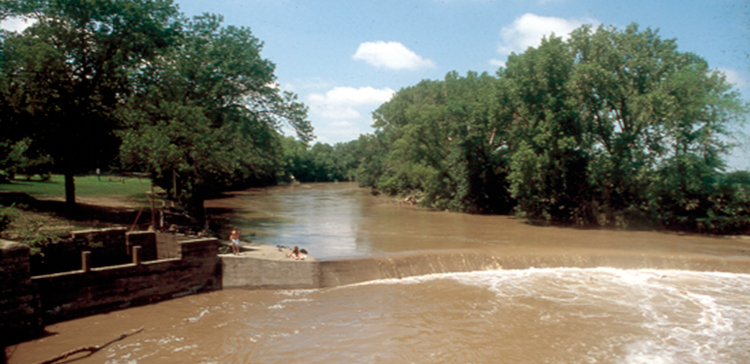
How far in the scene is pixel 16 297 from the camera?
11.4m

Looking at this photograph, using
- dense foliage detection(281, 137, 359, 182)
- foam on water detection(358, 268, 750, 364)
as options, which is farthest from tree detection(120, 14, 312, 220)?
dense foliage detection(281, 137, 359, 182)

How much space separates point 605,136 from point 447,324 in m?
22.5

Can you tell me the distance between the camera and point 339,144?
554ft

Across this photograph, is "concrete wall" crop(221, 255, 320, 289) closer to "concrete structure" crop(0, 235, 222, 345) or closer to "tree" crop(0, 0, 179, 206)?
"concrete structure" crop(0, 235, 222, 345)

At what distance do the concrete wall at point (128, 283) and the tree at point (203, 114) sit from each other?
21.6 feet

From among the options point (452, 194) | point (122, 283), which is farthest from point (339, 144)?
→ point (122, 283)

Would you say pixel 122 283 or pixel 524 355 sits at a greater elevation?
pixel 122 283

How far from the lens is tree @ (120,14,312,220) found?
2103cm

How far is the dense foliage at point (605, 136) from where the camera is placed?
25.2 m

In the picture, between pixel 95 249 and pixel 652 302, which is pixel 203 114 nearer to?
pixel 95 249

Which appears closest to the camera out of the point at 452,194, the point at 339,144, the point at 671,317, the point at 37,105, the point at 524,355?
the point at 524,355

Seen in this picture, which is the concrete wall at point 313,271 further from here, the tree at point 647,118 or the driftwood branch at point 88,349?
the tree at point 647,118

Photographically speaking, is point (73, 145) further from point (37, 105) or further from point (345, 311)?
point (345, 311)

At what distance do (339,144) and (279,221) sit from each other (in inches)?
5406
